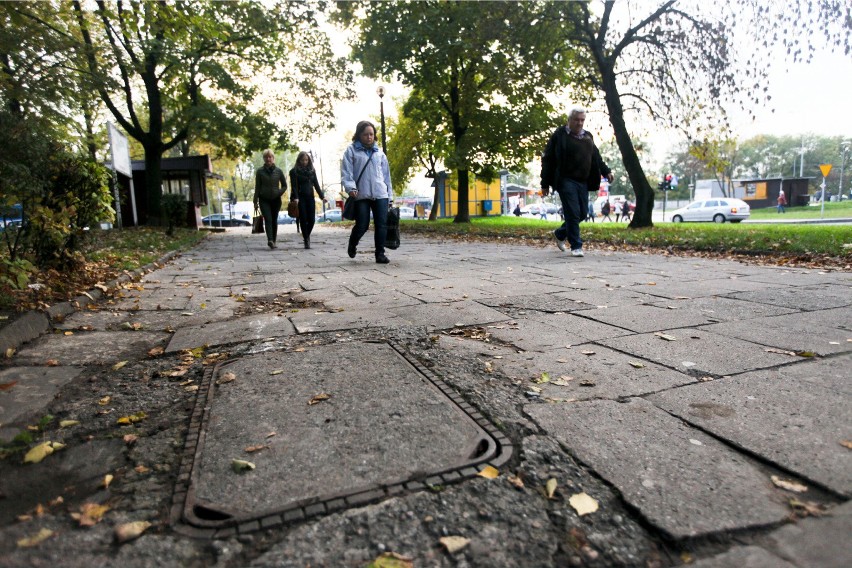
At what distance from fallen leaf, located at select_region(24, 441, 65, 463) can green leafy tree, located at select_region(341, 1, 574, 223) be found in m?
14.4

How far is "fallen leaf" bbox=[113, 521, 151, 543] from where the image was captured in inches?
52.3

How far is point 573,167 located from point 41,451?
23.0 ft

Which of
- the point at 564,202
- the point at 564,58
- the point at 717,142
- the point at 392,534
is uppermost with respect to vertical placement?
the point at 564,58

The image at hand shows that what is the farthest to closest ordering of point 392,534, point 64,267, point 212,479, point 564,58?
1. point 564,58
2. point 64,267
3. point 212,479
4. point 392,534

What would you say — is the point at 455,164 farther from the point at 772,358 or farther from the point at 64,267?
the point at 772,358

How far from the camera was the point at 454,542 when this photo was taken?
1.27 metres

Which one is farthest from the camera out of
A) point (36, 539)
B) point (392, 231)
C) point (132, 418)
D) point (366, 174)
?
point (392, 231)

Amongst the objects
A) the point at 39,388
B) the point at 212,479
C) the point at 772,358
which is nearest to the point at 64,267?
the point at 39,388

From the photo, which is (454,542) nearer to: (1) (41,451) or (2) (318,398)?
(2) (318,398)

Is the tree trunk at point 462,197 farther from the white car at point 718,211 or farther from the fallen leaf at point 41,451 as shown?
the fallen leaf at point 41,451

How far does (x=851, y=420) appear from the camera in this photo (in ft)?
6.04

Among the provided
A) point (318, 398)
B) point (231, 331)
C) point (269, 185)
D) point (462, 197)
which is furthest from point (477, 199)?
point (318, 398)

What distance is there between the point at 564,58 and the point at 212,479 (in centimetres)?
1746

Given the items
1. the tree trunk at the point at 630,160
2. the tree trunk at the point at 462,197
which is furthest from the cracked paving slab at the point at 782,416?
the tree trunk at the point at 462,197
